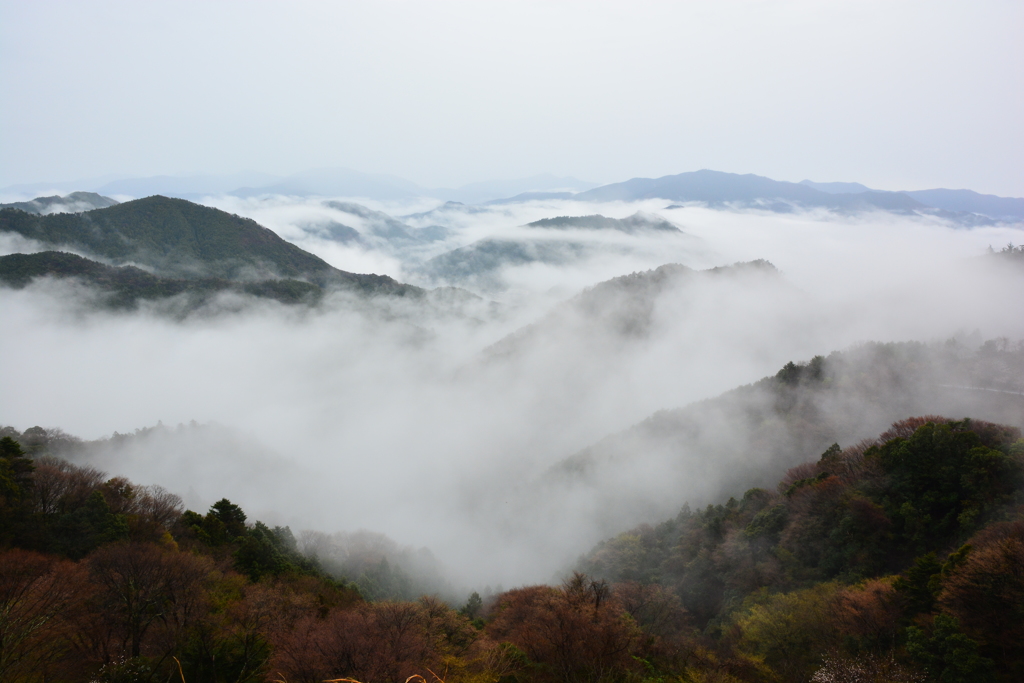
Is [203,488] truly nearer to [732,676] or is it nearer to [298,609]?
[298,609]

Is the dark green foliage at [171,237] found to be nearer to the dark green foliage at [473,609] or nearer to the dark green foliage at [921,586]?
the dark green foliage at [473,609]

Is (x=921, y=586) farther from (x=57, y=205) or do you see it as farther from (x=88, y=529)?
(x=57, y=205)

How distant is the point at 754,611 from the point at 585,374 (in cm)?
12754

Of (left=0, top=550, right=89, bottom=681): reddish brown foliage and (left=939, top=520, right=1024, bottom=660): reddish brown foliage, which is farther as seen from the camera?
(left=939, top=520, right=1024, bottom=660): reddish brown foliage

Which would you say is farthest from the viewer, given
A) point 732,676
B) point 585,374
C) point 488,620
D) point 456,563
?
point 585,374

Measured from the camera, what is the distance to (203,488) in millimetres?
68750

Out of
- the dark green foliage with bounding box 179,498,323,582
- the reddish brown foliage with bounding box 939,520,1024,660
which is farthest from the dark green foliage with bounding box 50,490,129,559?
the reddish brown foliage with bounding box 939,520,1024,660

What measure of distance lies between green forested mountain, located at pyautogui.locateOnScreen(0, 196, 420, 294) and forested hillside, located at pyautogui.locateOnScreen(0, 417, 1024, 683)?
5010 inches

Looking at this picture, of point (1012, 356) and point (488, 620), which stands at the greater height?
point (1012, 356)

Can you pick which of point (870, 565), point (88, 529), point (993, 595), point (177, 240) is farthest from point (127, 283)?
point (993, 595)

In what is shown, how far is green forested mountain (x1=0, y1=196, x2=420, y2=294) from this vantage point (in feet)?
441

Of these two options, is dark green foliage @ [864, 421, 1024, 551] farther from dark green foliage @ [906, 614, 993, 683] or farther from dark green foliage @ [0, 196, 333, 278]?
dark green foliage @ [0, 196, 333, 278]

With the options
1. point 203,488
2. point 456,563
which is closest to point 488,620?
point 456,563

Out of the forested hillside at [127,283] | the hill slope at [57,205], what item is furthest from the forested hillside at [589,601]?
the hill slope at [57,205]
